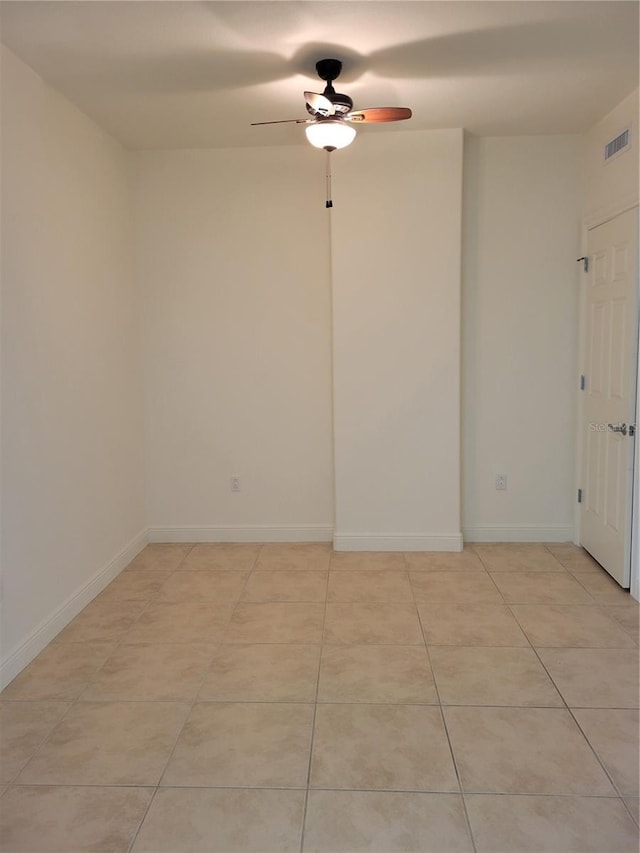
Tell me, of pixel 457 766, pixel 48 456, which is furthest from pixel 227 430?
pixel 457 766

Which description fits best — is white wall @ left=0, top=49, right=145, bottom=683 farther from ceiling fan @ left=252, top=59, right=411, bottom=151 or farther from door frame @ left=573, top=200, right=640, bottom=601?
door frame @ left=573, top=200, right=640, bottom=601

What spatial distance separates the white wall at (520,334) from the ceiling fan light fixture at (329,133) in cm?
156

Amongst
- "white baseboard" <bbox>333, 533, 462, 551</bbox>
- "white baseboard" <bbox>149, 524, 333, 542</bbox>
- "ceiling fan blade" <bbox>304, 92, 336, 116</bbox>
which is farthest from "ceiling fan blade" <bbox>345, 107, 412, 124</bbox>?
"white baseboard" <bbox>149, 524, 333, 542</bbox>

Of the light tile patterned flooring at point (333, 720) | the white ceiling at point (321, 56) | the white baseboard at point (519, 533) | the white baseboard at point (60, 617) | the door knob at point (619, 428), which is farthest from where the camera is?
the white baseboard at point (519, 533)

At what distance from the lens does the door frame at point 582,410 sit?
3564mm

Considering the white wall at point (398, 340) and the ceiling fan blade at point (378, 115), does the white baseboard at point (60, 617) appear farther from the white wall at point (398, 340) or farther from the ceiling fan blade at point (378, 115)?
the ceiling fan blade at point (378, 115)

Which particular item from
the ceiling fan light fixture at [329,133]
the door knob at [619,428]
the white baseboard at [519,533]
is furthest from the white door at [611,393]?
the ceiling fan light fixture at [329,133]

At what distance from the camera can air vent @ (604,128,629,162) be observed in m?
3.62

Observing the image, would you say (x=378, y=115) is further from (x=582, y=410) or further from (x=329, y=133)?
(x=582, y=410)

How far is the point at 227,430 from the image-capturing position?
15.5ft

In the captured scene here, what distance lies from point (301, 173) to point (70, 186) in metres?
1.61

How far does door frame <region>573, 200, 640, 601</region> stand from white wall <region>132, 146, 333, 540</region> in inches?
69.2

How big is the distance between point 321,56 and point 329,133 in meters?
0.33

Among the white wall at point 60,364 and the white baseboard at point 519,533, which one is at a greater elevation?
the white wall at point 60,364
